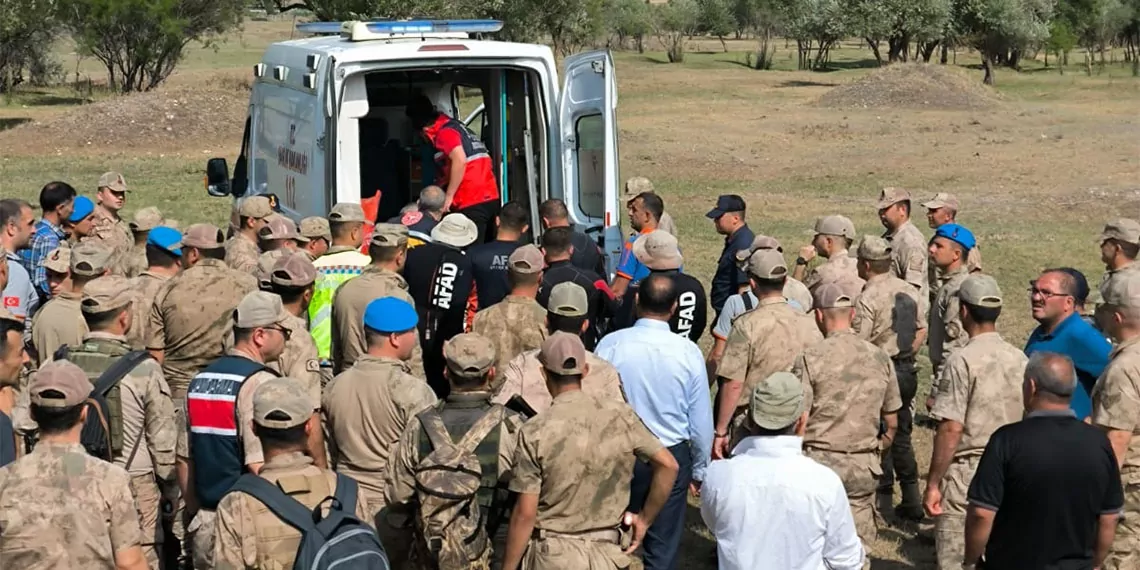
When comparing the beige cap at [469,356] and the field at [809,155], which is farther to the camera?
the field at [809,155]

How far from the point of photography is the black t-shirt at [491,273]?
8312 mm

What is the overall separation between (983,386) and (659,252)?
6.34 feet

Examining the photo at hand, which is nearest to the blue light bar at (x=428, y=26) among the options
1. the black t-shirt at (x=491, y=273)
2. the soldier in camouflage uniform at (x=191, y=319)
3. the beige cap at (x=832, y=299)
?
the black t-shirt at (x=491, y=273)

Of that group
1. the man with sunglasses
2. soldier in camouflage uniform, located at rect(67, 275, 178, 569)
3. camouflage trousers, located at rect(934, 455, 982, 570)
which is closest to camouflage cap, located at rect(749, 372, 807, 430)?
camouflage trousers, located at rect(934, 455, 982, 570)

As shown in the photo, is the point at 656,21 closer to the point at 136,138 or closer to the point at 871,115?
the point at 871,115

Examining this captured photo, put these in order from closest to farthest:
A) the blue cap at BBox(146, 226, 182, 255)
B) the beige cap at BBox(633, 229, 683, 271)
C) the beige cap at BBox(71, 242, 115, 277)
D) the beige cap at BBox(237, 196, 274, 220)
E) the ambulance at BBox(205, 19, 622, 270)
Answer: the beige cap at BBox(71, 242, 115, 277), the beige cap at BBox(633, 229, 683, 271), the blue cap at BBox(146, 226, 182, 255), the beige cap at BBox(237, 196, 274, 220), the ambulance at BBox(205, 19, 622, 270)

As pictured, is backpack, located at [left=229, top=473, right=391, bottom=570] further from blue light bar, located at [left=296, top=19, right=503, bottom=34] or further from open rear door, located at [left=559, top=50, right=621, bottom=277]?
blue light bar, located at [left=296, top=19, right=503, bottom=34]

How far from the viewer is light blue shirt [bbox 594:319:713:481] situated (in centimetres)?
639

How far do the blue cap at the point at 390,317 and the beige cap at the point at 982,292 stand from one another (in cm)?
267

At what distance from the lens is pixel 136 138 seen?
105 feet

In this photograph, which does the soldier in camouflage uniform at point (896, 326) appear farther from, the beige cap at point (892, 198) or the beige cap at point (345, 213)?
the beige cap at point (345, 213)

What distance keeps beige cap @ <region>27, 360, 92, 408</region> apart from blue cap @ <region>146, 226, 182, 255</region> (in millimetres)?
2826

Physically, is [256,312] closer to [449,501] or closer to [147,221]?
[449,501]

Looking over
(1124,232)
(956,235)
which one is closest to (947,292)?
(956,235)
